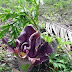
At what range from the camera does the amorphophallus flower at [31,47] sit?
1689 millimetres

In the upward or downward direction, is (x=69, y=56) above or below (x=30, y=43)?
below

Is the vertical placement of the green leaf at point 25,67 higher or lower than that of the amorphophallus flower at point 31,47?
lower

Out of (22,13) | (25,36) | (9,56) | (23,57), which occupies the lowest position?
(9,56)

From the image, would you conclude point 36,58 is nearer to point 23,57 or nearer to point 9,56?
point 23,57

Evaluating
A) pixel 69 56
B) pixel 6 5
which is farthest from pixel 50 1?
pixel 69 56

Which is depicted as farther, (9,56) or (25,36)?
(9,56)

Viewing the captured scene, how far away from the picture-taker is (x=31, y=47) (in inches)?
67.7

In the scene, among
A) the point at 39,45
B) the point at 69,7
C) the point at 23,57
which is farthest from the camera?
the point at 69,7

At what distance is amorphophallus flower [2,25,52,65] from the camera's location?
1689 millimetres

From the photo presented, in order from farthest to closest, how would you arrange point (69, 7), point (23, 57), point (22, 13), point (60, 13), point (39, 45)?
point (69, 7), point (60, 13), point (22, 13), point (39, 45), point (23, 57)

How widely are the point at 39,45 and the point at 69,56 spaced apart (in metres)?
0.32

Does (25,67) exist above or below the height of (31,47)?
below

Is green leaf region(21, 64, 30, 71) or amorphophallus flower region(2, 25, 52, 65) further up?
amorphophallus flower region(2, 25, 52, 65)

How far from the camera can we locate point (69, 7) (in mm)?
4504
